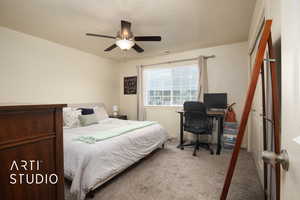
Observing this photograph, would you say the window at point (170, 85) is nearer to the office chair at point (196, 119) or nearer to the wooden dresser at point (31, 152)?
the office chair at point (196, 119)

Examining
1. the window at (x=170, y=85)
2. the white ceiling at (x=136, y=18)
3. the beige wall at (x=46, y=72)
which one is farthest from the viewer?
the window at (x=170, y=85)

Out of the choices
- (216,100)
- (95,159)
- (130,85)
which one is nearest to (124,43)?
(95,159)

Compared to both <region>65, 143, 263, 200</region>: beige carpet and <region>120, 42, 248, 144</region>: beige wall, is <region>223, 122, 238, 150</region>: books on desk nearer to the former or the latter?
<region>120, 42, 248, 144</region>: beige wall

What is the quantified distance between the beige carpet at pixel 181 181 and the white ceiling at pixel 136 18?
2.41m

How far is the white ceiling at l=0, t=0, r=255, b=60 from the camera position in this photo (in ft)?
6.59

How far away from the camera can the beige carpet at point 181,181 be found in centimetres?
173

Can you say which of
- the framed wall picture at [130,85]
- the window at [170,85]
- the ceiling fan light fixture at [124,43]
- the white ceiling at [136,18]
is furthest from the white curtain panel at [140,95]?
the ceiling fan light fixture at [124,43]

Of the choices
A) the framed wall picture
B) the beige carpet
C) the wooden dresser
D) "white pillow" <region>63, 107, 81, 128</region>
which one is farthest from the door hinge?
the framed wall picture

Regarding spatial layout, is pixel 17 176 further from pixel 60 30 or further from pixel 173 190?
pixel 60 30

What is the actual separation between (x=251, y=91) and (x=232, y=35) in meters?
2.57

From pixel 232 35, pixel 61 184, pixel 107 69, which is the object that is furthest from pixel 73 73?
pixel 232 35

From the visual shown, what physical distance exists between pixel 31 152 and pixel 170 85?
371 centimetres

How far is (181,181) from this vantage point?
6.63 feet

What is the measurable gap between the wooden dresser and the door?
3.95ft
